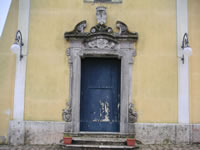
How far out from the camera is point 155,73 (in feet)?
21.1

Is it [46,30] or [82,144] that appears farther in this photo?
[46,30]

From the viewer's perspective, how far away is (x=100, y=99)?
6.61 metres

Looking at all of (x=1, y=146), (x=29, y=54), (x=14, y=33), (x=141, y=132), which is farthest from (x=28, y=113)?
(x=141, y=132)

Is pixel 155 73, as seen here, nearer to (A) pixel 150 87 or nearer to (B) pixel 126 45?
(A) pixel 150 87

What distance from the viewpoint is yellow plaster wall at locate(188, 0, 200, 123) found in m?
6.32

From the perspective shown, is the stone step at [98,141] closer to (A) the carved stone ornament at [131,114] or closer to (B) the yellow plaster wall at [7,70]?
(A) the carved stone ornament at [131,114]

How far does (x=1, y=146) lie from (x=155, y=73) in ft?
14.4

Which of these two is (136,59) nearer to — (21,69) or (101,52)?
(101,52)

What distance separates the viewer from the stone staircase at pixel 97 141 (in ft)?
19.0

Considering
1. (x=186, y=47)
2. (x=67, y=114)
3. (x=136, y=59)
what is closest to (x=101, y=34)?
(x=136, y=59)

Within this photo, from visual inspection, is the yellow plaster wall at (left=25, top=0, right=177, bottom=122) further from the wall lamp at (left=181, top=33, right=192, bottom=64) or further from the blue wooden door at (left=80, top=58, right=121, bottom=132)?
the blue wooden door at (left=80, top=58, right=121, bottom=132)

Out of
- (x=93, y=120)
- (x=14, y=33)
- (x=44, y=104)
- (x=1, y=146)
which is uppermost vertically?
(x=14, y=33)

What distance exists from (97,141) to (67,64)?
7.08 feet

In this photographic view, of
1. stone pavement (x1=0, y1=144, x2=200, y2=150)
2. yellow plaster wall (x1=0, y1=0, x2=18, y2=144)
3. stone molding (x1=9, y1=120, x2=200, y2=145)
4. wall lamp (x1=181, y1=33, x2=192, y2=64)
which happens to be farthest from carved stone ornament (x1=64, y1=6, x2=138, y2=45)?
stone pavement (x1=0, y1=144, x2=200, y2=150)
